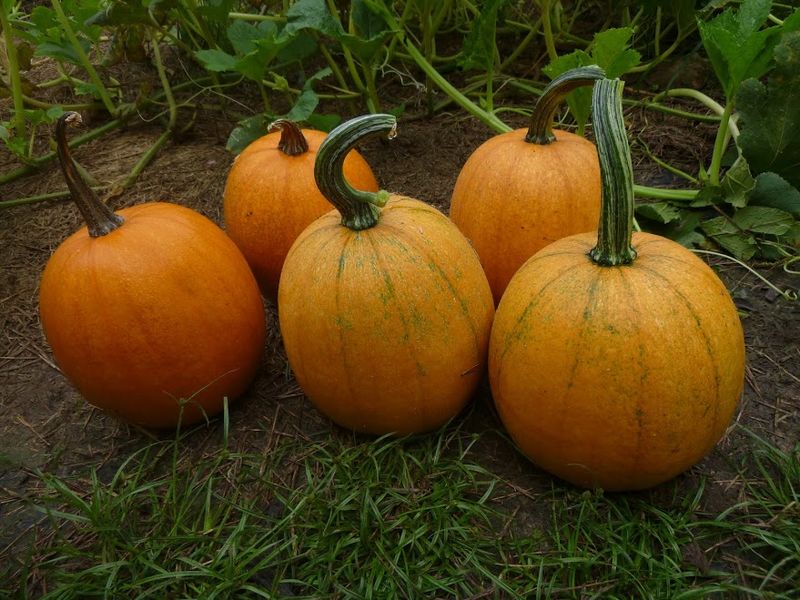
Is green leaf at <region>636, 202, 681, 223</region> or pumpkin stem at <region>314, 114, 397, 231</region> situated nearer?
pumpkin stem at <region>314, 114, 397, 231</region>

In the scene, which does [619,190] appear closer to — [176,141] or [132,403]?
[132,403]

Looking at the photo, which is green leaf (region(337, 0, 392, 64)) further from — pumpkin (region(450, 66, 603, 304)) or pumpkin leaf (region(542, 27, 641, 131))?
pumpkin (region(450, 66, 603, 304))

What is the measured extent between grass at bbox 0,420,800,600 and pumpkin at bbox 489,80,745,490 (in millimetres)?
177

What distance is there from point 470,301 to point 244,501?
832mm

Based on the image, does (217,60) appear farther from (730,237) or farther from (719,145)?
(730,237)

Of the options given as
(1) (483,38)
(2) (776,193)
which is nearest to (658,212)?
(2) (776,193)

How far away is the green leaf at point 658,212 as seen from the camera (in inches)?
105

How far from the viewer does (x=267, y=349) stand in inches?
94.2

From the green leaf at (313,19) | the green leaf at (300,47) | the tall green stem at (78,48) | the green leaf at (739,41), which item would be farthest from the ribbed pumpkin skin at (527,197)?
the tall green stem at (78,48)

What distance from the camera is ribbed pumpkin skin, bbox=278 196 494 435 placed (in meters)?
1.65

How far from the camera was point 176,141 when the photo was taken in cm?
377

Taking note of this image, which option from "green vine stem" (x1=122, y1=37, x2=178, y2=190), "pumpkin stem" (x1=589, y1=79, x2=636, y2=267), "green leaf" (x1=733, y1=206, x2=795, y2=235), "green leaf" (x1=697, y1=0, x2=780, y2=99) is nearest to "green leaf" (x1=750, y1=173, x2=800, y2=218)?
"green leaf" (x1=733, y1=206, x2=795, y2=235)

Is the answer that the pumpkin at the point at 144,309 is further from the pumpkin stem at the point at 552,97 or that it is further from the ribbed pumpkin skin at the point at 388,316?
the pumpkin stem at the point at 552,97

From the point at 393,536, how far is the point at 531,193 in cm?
110
